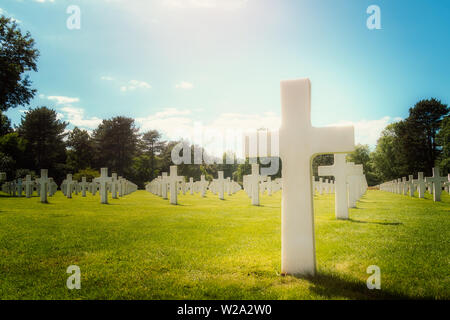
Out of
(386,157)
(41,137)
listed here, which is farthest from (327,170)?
(386,157)

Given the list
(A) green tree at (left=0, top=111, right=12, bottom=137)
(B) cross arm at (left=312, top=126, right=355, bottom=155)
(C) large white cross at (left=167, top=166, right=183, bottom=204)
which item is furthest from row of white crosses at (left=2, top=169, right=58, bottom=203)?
(B) cross arm at (left=312, top=126, right=355, bottom=155)

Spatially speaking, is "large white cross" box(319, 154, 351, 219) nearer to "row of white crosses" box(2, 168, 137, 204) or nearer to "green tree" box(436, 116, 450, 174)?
"row of white crosses" box(2, 168, 137, 204)

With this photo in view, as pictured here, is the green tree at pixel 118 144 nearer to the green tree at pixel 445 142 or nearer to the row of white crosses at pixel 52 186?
the row of white crosses at pixel 52 186

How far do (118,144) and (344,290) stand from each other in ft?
164

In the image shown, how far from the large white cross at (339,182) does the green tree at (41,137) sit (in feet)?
158

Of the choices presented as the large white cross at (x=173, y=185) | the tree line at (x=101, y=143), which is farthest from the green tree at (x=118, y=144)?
the large white cross at (x=173, y=185)

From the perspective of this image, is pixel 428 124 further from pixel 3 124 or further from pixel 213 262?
pixel 3 124

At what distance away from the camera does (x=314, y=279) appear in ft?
12.3

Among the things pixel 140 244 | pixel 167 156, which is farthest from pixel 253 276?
pixel 167 156

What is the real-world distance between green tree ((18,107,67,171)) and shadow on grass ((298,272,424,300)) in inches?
2041

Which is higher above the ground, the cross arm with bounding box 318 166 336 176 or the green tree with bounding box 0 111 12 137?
the green tree with bounding box 0 111 12 137

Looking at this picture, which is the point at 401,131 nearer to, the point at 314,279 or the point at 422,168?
the point at 422,168

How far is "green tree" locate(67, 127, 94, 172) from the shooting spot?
52.7 m
